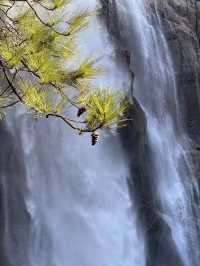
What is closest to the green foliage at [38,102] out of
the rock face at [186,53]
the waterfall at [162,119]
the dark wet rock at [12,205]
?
the dark wet rock at [12,205]

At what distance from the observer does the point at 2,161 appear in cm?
457

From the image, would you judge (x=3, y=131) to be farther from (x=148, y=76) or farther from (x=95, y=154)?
(x=148, y=76)

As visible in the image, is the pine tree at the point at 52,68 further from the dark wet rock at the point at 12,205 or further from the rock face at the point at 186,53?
the rock face at the point at 186,53

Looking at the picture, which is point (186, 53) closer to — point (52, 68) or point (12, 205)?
point (12, 205)

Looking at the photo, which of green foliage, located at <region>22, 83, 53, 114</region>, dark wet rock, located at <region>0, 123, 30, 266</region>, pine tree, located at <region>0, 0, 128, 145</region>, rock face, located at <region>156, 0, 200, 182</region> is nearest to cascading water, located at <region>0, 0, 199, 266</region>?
dark wet rock, located at <region>0, 123, 30, 266</region>

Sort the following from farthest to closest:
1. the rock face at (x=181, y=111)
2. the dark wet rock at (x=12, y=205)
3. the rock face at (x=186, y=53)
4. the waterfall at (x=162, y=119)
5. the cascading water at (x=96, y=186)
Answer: the rock face at (x=186, y=53)
the waterfall at (x=162, y=119)
the rock face at (x=181, y=111)
the cascading water at (x=96, y=186)
the dark wet rock at (x=12, y=205)

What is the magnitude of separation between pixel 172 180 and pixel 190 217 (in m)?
0.39

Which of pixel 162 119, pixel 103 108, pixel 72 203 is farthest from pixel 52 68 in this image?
pixel 162 119

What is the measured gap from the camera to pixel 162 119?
6.28 meters

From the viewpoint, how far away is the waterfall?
18.7 feet

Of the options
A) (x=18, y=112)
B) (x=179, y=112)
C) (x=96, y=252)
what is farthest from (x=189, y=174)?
(x=18, y=112)

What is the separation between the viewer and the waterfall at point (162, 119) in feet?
18.7

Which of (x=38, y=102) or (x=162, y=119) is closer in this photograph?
(x=38, y=102)

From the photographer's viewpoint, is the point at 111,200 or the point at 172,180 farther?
the point at 172,180
